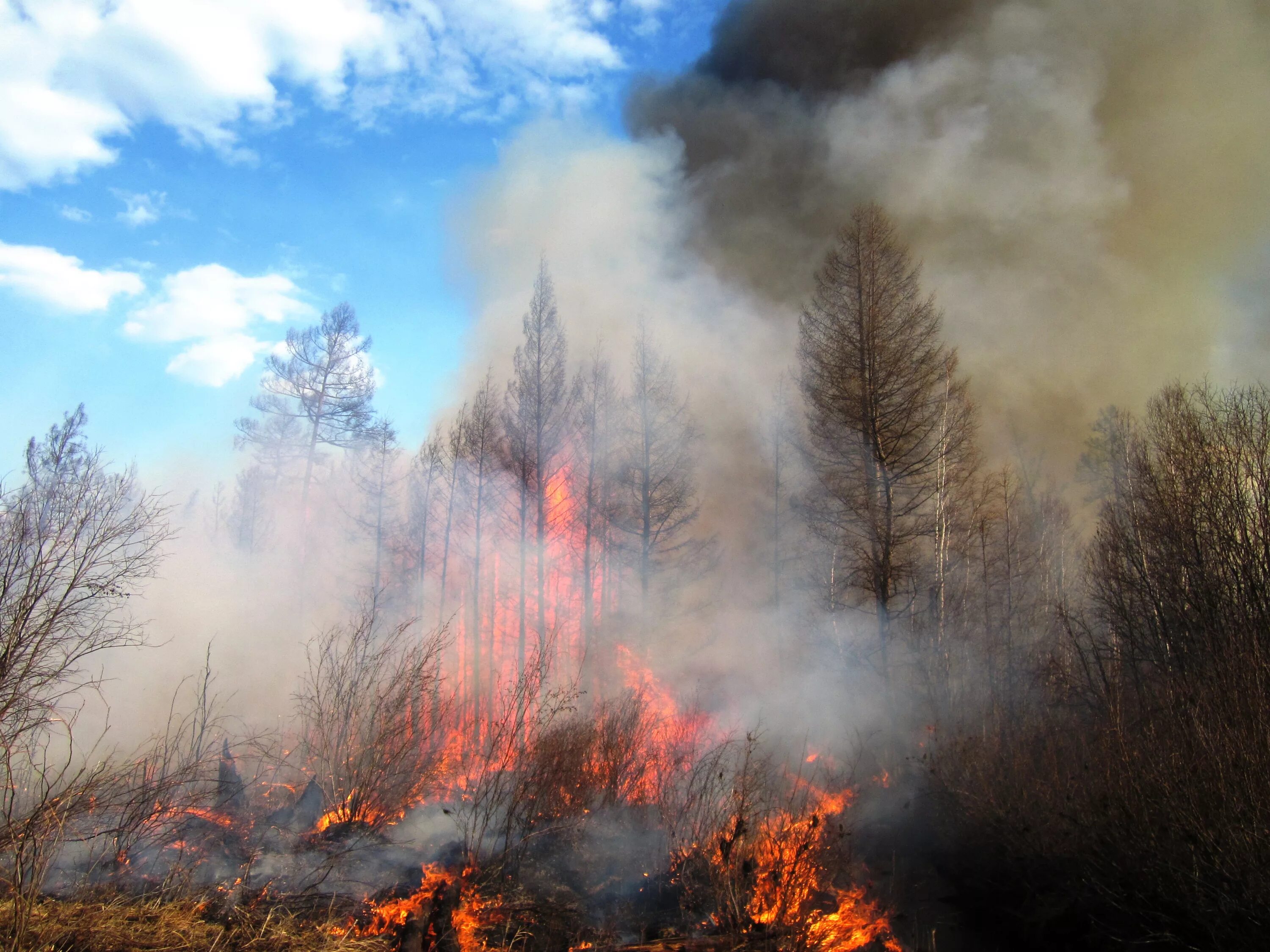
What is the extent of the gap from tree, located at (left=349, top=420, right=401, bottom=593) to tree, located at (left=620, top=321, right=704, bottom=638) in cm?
708

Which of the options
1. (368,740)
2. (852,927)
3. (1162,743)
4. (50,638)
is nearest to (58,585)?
(50,638)

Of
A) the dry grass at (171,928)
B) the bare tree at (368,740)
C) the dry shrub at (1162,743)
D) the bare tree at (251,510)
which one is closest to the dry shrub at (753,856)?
the dry shrub at (1162,743)

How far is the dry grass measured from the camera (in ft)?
14.7

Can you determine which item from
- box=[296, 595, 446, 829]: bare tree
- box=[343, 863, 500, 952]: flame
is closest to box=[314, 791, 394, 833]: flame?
box=[296, 595, 446, 829]: bare tree

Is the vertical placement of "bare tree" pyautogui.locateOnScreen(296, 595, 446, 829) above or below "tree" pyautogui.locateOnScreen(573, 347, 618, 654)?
below

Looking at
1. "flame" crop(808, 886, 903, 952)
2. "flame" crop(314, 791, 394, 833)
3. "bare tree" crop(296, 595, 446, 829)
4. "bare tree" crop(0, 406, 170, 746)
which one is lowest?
"flame" crop(808, 886, 903, 952)

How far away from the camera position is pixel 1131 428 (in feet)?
68.9

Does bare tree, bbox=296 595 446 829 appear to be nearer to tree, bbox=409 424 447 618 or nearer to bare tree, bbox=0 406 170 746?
bare tree, bbox=0 406 170 746

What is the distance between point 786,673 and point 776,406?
7.64 m

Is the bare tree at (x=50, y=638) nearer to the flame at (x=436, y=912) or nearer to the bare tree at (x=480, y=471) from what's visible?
the flame at (x=436, y=912)

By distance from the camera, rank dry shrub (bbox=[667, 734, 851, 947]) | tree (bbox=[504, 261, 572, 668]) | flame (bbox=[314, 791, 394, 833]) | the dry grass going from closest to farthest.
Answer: the dry grass < dry shrub (bbox=[667, 734, 851, 947]) < flame (bbox=[314, 791, 394, 833]) < tree (bbox=[504, 261, 572, 668])

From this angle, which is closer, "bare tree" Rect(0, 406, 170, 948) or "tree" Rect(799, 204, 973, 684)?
"bare tree" Rect(0, 406, 170, 948)

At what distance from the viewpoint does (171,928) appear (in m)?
5.02

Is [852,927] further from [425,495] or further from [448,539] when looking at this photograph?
[425,495]
